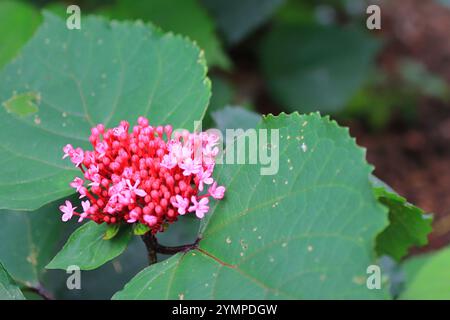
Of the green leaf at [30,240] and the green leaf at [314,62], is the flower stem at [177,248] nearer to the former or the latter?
the green leaf at [30,240]

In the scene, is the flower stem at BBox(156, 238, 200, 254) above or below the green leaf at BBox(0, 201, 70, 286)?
above

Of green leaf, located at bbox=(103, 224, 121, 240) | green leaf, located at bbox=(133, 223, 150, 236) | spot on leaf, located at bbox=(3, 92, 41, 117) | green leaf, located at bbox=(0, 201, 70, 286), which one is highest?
spot on leaf, located at bbox=(3, 92, 41, 117)

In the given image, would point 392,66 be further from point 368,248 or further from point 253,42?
point 368,248

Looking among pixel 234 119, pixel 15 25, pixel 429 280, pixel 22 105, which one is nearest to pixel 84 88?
pixel 22 105

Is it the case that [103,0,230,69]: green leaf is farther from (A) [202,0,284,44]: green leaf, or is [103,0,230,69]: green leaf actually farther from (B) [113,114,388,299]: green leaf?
(B) [113,114,388,299]: green leaf

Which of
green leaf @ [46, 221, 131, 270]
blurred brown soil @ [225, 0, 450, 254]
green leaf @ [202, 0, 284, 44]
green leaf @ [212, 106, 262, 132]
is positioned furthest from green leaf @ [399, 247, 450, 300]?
green leaf @ [202, 0, 284, 44]

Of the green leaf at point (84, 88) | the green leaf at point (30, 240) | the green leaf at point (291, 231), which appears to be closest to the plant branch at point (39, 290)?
the green leaf at point (30, 240)

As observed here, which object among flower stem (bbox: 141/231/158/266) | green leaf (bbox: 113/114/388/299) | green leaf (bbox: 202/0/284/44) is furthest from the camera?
green leaf (bbox: 202/0/284/44)
